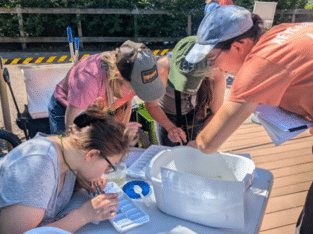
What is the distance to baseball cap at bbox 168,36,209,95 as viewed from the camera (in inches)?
62.3

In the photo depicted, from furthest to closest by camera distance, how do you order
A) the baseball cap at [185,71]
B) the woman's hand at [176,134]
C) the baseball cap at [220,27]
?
1. the woman's hand at [176,134]
2. the baseball cap at [185,71]
3. the baseball cap at [220,27]

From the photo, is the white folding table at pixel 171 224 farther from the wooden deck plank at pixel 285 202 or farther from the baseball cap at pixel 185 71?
the wooden deck plank at pixel 285 202

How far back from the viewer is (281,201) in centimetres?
228

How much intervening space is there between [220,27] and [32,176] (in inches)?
34.2

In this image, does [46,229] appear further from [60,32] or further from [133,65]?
[60,32]

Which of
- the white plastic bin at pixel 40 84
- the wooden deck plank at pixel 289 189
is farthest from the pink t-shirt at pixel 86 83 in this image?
the wooden deck plank at pixel 289 189

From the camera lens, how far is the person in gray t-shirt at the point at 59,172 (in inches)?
40.2

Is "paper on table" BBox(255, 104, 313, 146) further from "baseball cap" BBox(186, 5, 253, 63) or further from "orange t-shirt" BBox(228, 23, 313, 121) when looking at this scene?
"baseball cap" BBox(186, 5, 253, 63)

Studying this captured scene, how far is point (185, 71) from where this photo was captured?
1611 mm

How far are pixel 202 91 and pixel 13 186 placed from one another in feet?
4.29

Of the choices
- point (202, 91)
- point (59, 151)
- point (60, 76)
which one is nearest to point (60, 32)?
point (60, 76)

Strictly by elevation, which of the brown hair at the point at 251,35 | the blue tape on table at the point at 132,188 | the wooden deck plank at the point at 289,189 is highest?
the brown hair at the point at 251,35

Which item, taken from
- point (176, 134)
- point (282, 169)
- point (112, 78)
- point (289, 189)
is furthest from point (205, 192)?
point (282, 169)

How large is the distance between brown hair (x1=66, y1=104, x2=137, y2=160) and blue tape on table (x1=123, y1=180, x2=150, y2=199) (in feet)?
0.86
